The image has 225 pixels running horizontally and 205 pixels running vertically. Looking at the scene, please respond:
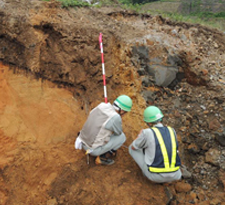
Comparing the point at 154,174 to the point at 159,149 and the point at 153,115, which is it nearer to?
the point at 159,149

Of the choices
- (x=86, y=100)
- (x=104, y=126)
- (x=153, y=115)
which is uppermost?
(x=153, y=115)

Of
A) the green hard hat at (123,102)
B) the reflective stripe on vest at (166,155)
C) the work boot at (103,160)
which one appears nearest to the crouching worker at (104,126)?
the green hard hat at (123,102)

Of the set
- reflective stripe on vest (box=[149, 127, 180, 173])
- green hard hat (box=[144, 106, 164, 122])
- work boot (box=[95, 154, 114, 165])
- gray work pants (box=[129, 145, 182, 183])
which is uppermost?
green hard hat (box=[144, 106, 164, 122])

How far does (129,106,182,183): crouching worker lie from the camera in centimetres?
250

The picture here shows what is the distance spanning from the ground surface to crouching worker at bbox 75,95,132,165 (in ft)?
1.44

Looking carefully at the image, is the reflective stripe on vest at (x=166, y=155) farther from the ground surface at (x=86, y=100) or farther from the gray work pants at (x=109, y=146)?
the gray work pants at (x=109, y=146)

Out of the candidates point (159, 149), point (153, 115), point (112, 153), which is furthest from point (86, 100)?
point (159, 149)

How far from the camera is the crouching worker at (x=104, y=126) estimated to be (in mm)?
2799

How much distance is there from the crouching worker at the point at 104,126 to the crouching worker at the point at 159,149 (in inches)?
15.1

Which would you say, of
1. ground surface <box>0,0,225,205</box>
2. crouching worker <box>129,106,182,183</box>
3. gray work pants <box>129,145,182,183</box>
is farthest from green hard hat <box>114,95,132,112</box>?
ground surface <box>0,0,225,205</box>

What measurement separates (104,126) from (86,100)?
1.34 m

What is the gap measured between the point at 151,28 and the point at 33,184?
435 cm

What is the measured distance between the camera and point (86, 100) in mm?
4008

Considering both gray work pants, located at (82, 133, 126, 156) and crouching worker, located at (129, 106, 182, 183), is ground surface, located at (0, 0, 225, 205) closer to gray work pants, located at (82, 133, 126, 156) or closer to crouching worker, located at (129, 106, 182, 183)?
gray work pants, located at (82, 133, 126, 156)
